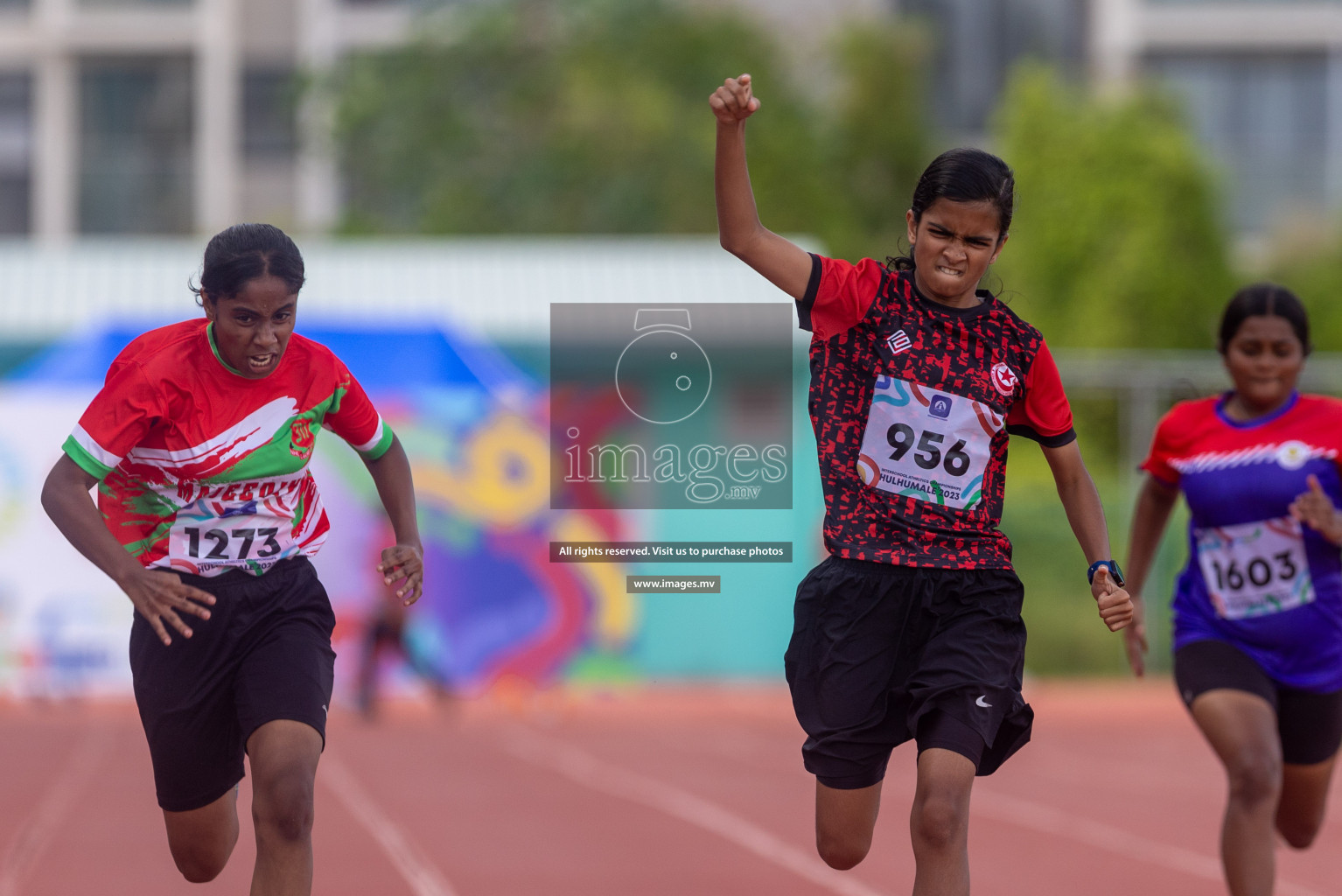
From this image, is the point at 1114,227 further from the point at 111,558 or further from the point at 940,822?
the point at 111,558

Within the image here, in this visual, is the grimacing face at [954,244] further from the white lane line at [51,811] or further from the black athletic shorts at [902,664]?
the white lane line at [51,811]

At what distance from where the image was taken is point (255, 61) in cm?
3841

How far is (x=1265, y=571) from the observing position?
5.32 metres

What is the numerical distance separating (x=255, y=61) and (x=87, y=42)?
3.53 meters

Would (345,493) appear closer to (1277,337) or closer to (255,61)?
(1277,337)

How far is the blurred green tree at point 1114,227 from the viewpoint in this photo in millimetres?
23891

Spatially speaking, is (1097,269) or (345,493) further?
(1097,269)

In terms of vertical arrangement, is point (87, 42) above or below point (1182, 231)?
above

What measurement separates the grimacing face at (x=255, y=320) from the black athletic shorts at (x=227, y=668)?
555mm

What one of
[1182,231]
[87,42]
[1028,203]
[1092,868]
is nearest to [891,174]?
[1028,203]

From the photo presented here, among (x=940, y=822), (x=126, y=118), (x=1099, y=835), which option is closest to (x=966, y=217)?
(x=940, y=822)

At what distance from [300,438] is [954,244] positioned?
1.69 meters

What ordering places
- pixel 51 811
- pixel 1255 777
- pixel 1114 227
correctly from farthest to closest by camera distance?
pixel 1114 227
pixel 51 811
pixel 1255 777

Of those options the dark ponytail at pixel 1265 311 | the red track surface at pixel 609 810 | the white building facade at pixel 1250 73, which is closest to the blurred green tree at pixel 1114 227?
the white building facade at pixel 1250 73
